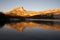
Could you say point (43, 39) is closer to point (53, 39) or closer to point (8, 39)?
point (53, 39)

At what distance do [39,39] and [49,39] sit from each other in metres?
1.39

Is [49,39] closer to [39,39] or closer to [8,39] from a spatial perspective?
[39,39]

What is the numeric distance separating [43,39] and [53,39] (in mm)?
1390

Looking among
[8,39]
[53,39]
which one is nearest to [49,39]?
[53,39]

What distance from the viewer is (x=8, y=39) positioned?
23.6m

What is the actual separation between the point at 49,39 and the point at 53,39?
0.56m

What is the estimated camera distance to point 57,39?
79.3ft

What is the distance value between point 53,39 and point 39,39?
194cm

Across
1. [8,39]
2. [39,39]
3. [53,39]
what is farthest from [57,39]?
[8,39]

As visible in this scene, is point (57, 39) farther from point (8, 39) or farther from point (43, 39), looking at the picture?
point (8, 39)

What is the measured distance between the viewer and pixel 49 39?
79.0ft

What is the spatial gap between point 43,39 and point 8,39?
4871 mm

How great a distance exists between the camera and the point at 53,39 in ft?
78.6

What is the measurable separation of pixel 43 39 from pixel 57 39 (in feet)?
6.43
